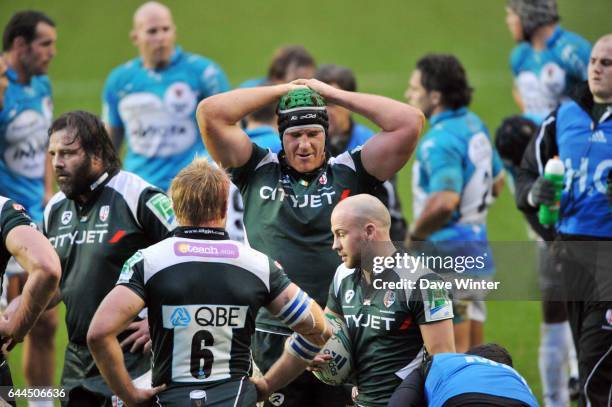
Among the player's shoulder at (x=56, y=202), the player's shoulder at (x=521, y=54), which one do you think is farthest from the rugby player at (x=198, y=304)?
the player's shoulder at (x=521, y=54)

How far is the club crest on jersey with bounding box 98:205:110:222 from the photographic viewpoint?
229 inches

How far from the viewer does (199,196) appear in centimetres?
468

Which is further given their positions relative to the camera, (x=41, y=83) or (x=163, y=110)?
(x=163, y=110)

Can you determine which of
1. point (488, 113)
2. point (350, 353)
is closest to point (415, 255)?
point (350, 353)

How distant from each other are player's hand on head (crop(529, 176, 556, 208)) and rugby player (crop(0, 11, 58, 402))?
15.3 feet

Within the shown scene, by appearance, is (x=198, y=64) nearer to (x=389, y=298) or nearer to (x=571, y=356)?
(x=571, y=356)

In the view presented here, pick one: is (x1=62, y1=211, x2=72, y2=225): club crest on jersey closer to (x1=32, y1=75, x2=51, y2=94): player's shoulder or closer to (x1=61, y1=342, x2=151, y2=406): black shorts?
(x1=61, y1=342, x2=151, y2=406): black shorts

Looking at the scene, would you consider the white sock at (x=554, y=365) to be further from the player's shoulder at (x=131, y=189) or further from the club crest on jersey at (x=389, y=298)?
the player's shoulder at (x=131, y=189)

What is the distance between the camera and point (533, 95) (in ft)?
36.1

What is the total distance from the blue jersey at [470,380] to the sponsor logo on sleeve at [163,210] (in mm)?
1781

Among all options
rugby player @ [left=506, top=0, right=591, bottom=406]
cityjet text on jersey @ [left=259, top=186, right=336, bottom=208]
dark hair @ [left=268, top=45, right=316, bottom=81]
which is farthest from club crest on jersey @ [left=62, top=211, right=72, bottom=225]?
rugby player @ [left=506, top=0, right=591, bottom=406]

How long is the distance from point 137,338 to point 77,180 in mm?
936

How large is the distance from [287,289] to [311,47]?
18.7m

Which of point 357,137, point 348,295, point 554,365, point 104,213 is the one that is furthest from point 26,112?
point 554,365
